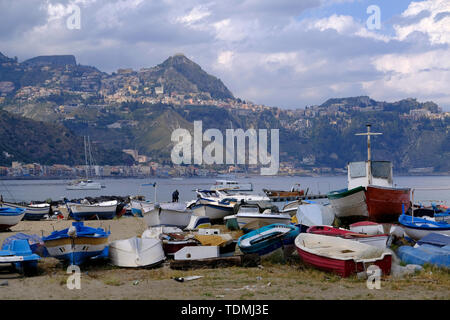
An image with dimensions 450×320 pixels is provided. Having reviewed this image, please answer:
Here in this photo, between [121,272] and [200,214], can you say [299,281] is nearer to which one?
[121,272]

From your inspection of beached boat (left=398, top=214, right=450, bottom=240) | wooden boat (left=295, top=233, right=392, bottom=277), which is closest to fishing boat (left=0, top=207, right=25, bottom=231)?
wooden boat (left=295, top=233, right=392, bottom=277)

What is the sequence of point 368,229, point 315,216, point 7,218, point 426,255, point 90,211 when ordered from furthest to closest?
1. point 90,211
2. point 7,218
3. point 315,216
4. point 368,229
5. point 426,255

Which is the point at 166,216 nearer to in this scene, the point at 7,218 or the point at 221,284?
the point at 7,218

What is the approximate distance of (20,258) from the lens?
547 inches

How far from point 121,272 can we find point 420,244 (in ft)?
30.5

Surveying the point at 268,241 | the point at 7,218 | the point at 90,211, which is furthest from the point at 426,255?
the point at 90,211

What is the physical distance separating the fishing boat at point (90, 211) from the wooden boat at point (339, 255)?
2039 centimetres

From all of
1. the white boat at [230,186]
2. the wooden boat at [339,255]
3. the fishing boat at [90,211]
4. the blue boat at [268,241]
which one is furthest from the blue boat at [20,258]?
the white boat at [230,186]

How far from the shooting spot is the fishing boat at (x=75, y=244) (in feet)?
49.8

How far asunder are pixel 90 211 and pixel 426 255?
23.5m

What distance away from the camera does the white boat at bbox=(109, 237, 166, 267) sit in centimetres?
1545
